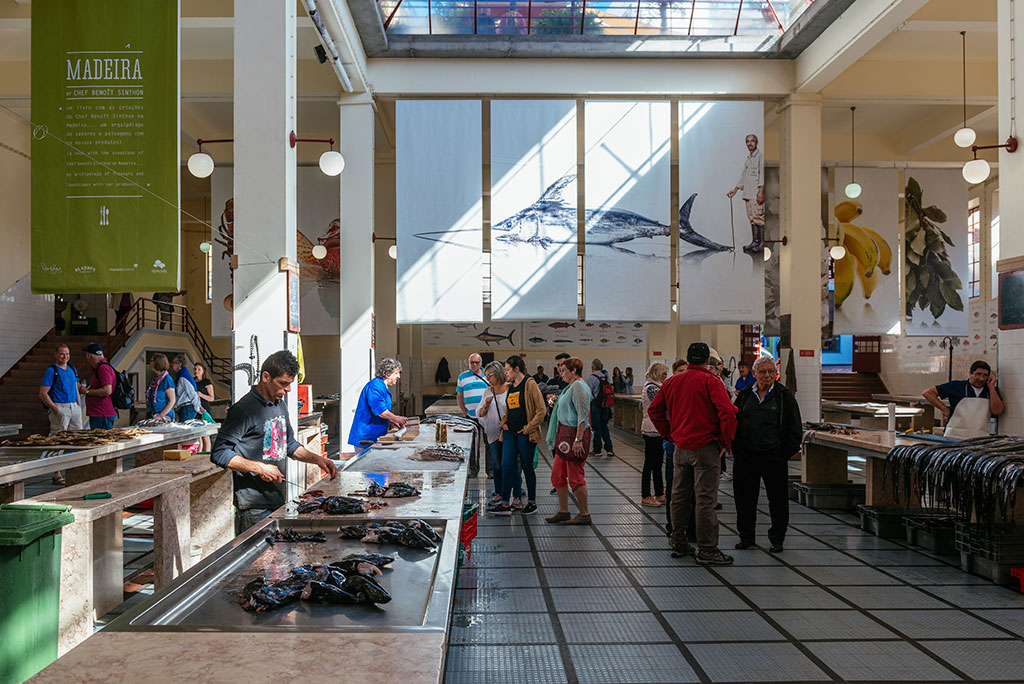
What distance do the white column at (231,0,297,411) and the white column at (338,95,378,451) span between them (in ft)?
16.2

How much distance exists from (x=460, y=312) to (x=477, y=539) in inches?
273

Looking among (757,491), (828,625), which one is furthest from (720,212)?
(828,625)

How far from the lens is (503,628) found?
15.6 ft

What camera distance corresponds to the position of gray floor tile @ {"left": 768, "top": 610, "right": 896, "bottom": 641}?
15.1ft

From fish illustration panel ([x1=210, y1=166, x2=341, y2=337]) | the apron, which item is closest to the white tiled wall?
fish illustration panel ([x1=210, y1=166, x2=341, y2=337])

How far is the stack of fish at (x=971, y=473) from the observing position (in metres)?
5.45

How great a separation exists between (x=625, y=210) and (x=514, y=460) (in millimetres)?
7012

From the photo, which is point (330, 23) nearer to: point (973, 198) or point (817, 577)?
point (817, 577)

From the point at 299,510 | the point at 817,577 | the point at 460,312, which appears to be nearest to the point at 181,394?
the point at 460,312

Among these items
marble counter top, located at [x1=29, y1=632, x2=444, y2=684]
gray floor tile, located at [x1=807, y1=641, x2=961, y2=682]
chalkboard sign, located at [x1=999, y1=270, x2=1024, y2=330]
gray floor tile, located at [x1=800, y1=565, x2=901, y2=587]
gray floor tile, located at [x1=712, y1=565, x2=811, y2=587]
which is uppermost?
chalkboard sign, located at [x1=999, y1=270, x2=1024, y2=330]

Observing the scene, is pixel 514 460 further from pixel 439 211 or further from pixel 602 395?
pixel 439 211

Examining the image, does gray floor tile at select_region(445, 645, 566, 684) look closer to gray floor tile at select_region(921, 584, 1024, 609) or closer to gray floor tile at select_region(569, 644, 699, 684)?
gray floor tile at select_region(569, 644, 699, 684)

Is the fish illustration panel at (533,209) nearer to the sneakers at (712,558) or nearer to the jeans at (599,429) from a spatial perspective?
the jeans at (599,429)

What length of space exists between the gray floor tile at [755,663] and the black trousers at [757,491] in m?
2.32
